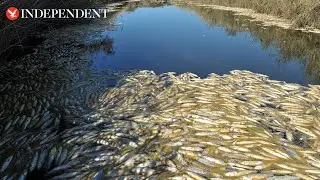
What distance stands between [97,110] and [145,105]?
1.12 metres

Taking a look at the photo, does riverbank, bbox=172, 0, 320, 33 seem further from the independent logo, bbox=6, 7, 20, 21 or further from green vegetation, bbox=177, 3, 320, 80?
the independent logo, bbox=6, 7, 20, 21

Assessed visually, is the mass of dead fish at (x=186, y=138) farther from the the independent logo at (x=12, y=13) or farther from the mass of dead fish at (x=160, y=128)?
the the independent logo at (x=12, y=13)

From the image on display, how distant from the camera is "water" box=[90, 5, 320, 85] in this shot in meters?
11.9

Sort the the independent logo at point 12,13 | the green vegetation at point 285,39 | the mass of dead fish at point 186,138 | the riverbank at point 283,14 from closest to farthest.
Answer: the mass of dead fish at point 186,138 < the the independent logo at point 12,13 < the green vegetation at point 285,39 < the riverbank at point 283,14

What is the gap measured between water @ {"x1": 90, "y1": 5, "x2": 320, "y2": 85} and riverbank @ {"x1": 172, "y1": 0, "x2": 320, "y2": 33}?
88 centimetres

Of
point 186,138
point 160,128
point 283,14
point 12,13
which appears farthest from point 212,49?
point 186,138

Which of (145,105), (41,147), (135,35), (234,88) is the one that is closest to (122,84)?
(145,105)

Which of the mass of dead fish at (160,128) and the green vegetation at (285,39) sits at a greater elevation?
the green vegetation at (285,39)

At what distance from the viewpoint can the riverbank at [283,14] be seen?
17.3 meters

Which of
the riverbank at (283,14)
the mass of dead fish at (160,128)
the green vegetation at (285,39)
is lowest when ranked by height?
the mass of dead fish at (160,128)

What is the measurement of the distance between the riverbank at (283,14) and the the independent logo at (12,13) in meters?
13.6

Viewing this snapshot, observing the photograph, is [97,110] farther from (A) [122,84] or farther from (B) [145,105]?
(A) [122,84]

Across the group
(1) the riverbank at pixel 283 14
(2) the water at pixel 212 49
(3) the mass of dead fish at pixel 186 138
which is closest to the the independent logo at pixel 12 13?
(2) the water at pixel 212 49

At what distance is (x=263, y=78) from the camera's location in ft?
32.0
